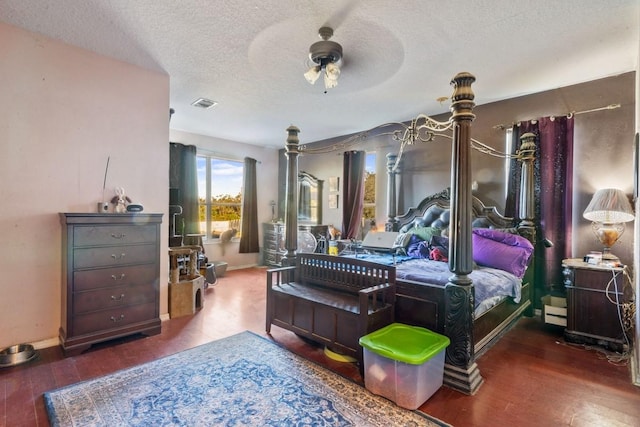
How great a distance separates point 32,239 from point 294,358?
2.42 m

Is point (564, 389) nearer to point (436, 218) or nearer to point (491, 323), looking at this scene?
point (491, 323)

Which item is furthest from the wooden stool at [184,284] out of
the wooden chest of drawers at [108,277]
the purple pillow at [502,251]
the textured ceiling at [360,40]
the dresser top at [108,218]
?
the purple pillow at [502,251]

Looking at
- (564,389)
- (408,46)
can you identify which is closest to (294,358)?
(564,389)

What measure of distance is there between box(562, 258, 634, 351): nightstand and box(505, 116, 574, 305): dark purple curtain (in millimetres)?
558

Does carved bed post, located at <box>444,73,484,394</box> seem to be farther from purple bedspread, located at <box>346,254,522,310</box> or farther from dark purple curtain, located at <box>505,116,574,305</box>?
dark purple curtain, located at <box>505,116,574,305</box>

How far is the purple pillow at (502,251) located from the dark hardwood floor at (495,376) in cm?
69

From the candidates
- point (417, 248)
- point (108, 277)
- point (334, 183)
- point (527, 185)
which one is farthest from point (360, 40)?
point (334, 183)

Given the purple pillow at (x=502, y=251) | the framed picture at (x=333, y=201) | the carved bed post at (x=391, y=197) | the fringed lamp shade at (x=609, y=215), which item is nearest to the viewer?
the fringed lamp shade at (x=609, y=215)

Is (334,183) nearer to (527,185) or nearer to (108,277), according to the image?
(527,185)

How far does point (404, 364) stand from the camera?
1.88m

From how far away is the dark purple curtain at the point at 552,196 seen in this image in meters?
3.38

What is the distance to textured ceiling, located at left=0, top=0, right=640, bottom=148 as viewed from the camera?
Result: 2.21 meters

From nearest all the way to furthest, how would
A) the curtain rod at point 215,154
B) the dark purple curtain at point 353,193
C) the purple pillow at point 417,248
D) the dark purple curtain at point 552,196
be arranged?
the dark purple curtain at point 552,196 → the purple pillow at point 417,248 → the dark purple curtain at point 353,193 → the curtain rod at point 215,154

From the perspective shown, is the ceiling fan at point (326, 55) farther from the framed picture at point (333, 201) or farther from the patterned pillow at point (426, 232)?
the framed picture at point (333, 201)
